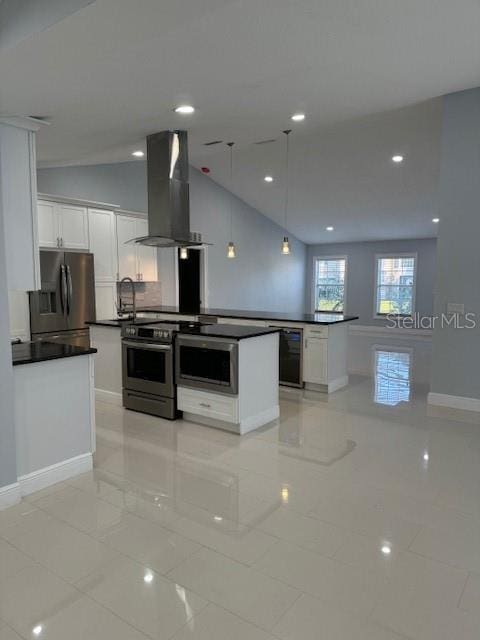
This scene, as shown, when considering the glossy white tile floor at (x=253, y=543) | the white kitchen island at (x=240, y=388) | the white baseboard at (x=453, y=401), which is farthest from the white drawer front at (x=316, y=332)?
the glossy white tile floor at (x=253, y=543)

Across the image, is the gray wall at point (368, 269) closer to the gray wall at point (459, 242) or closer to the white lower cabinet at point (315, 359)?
the gray wall at point (459, 242)

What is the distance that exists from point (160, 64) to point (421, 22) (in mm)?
1675

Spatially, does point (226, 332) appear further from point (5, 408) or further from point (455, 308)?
point (455, 308)

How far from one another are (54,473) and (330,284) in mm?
10387

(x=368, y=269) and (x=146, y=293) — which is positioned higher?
(x=368, y=269)

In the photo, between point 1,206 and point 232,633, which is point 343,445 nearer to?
point 232,633

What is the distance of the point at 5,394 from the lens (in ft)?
8.91

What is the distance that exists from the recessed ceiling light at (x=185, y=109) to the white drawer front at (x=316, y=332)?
112 inches

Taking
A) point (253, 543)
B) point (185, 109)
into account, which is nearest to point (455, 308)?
point (185, 109)

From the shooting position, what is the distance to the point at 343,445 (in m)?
3.80

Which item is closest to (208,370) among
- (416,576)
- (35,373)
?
(35,373)

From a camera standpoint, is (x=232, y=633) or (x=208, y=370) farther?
(x=208, y=370)

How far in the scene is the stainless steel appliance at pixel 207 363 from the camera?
158 inches

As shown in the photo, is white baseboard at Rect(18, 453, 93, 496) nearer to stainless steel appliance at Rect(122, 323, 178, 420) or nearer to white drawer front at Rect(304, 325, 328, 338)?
stainless steel appliance at Rect(122, 323, 178, 420)
